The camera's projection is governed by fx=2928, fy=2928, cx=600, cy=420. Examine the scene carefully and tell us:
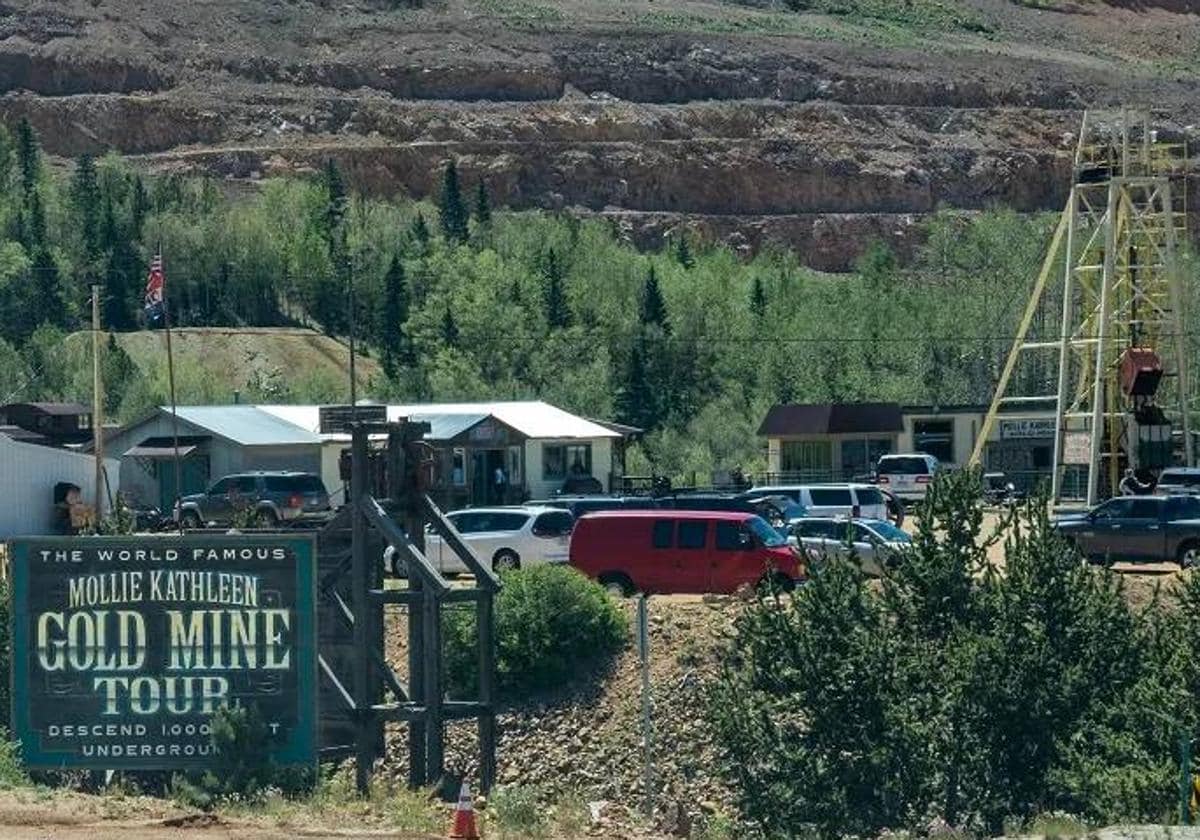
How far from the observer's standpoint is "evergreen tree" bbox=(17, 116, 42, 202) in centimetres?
15200

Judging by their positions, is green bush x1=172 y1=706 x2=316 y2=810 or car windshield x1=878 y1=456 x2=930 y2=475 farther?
car windshield x1=878 y1=456 x2=930 y2=475

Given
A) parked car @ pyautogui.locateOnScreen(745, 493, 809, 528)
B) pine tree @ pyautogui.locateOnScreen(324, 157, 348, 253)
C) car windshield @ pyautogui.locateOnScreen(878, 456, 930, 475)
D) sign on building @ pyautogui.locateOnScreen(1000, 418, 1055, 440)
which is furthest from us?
pine tree @ pyautogui.locateOnScreen(324, 157, 348, 253)

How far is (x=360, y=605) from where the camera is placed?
111 feet

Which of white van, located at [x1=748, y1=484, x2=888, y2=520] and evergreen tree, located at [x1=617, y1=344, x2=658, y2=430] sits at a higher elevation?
white van, located at [x1=748, y1=484, x2=888, y2=520]

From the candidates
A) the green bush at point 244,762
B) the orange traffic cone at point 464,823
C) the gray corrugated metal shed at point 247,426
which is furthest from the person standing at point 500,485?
the orange traffic cone at point 464,823

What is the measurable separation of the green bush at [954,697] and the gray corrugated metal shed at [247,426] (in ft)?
115

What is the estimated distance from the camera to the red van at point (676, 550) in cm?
4319

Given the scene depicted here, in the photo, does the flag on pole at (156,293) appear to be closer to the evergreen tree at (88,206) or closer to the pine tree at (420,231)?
the evergreen tree at (88,206)

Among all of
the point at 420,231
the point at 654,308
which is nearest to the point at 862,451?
the point at 654,308

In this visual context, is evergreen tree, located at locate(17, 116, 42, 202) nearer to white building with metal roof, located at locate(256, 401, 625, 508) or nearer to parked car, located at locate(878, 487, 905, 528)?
white building with metal roof, located at locate(256, 401, 625, 508)

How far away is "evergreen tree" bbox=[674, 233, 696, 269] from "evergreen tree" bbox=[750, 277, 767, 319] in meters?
15.0

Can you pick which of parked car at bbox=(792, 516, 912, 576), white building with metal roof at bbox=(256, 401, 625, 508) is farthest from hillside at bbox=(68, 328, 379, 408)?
parked car at bbox=(792, 516, 912, 576)

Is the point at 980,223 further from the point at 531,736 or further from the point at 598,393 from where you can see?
the point at 531,736

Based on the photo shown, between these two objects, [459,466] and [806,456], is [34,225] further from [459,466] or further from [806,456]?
[459,466]
